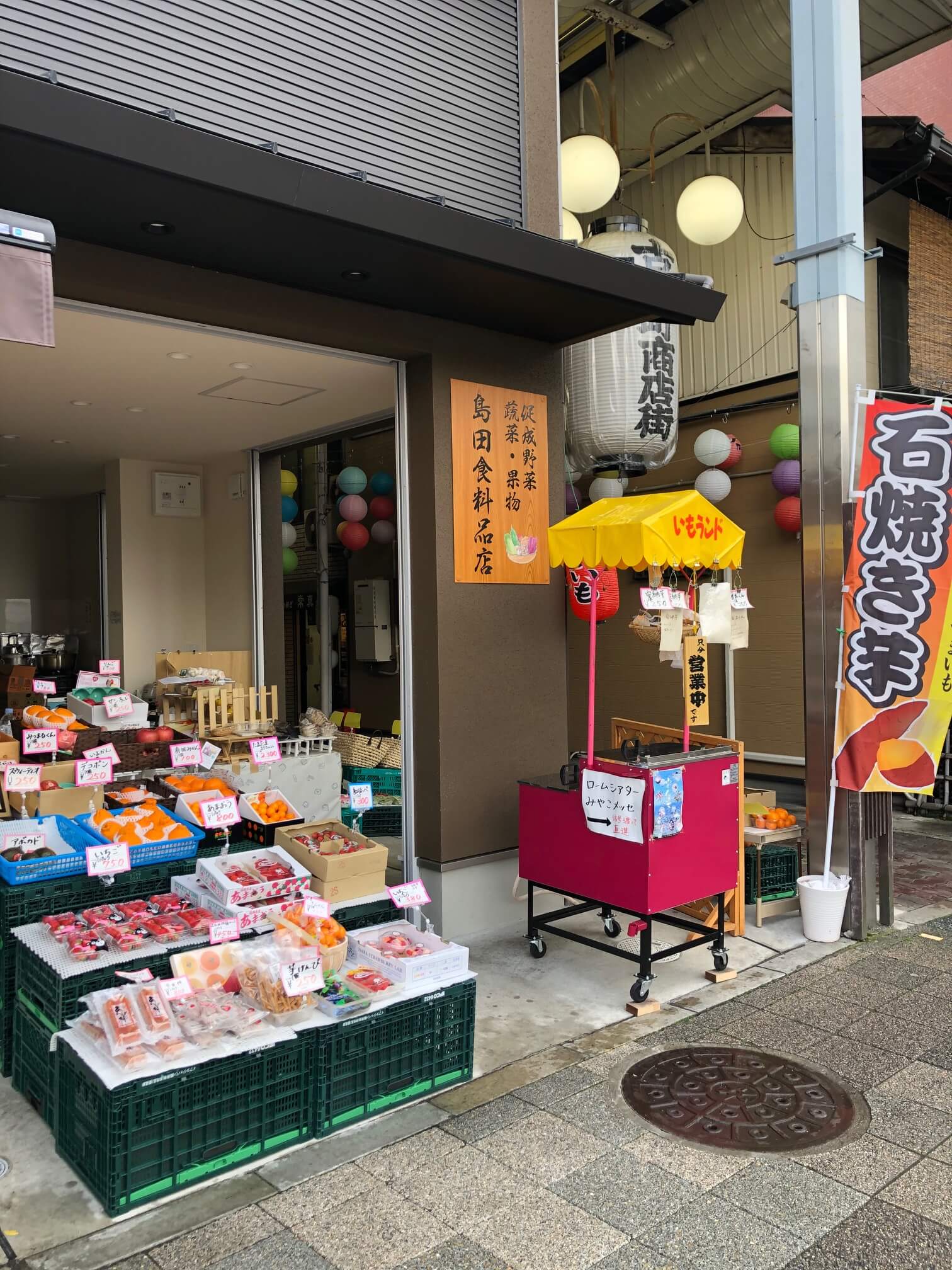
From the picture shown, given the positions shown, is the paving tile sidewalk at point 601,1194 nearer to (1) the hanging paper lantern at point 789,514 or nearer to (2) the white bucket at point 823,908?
(2) the white bucket at point 823,908

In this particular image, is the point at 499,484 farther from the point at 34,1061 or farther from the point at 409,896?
the point at 34,1061

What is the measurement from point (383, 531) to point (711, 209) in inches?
210

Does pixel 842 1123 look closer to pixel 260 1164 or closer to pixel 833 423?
pixel 260 1164

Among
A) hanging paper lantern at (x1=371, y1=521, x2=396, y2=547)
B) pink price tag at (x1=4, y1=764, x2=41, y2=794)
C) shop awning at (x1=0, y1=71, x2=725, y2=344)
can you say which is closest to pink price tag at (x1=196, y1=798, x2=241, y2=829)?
pink price tag at (x1=4, y1=764, x2=41, y2=794)

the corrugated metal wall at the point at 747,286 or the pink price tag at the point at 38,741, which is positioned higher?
the corrugated metal wall at the point at 747,286

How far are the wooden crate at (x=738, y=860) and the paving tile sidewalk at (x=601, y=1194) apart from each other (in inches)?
52.9

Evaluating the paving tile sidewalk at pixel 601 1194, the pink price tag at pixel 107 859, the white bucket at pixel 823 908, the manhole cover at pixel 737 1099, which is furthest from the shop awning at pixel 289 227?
the manhole cover at pixel 737 1099

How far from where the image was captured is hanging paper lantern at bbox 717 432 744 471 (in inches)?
398

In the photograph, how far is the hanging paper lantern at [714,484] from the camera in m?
9.86

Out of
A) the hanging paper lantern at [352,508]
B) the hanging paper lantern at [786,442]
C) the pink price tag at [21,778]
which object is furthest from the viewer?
the hanging paper lantern at [352,508]

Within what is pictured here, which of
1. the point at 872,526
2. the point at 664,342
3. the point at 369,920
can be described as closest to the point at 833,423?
the point at 872,526

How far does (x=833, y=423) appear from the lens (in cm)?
591

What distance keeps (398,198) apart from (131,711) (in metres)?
3.99

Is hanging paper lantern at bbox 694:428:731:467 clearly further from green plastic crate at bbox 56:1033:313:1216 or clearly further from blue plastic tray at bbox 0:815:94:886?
green plastic crate at bbox 56:1033:313:1216
